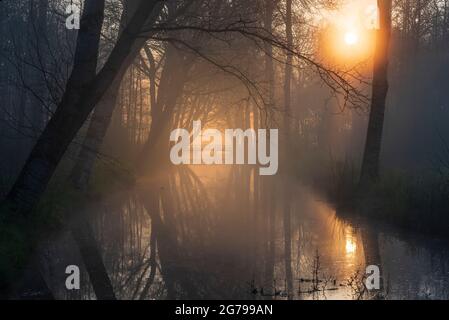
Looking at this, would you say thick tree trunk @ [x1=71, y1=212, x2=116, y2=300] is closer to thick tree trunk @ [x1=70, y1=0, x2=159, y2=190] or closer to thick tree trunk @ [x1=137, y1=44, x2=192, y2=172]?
thick tree trunk @ [x1=70, y1=0, x2=159, y2=190]

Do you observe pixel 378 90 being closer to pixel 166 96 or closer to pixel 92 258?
pixel 92 258

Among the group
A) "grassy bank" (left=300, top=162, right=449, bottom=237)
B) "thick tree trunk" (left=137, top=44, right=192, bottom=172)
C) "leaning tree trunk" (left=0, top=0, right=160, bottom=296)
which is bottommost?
"grassy bank" (left=300, top=162, right=449, bottom=237)

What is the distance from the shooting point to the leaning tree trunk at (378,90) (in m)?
14.0

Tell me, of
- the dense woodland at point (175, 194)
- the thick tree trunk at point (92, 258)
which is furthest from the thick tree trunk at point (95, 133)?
the thick tree trunk at point (92, 258)

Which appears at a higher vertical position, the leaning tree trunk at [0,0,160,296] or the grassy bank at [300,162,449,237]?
the leaning tree trunk at [0,0,160,296]

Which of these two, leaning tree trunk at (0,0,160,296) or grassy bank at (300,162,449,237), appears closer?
leaning tree trunk at (0,0,160,296)

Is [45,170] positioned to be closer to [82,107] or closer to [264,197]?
[82,107]

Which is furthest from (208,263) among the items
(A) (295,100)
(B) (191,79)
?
(A) (295,100)

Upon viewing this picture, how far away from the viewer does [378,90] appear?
14.0m

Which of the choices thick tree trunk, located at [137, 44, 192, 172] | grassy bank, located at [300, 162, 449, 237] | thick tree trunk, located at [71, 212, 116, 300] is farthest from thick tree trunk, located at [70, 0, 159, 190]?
thick tree trunk, located at [137, 44, 192, 172]

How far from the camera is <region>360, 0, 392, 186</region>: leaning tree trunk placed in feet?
45.9

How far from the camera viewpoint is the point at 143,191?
1858 cm
